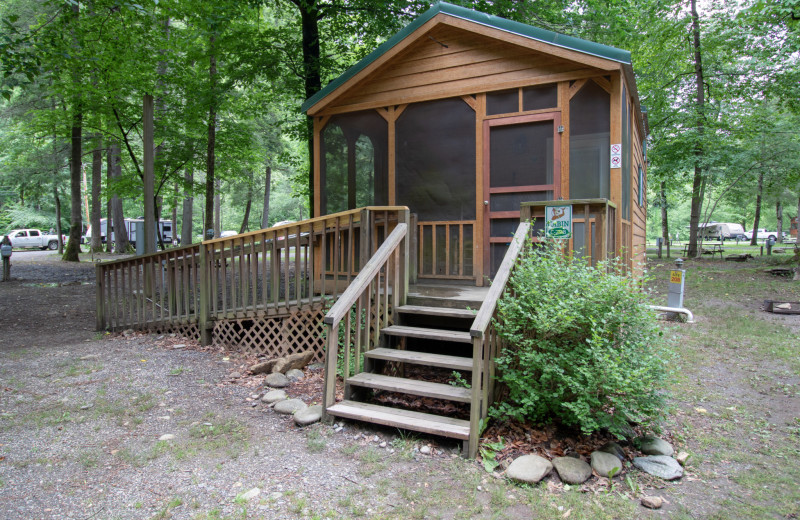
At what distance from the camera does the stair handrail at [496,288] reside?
3.03 m

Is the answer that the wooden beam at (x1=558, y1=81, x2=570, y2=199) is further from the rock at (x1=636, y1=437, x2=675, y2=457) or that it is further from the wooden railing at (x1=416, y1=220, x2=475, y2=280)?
the rock at (x1=636, y1=437, x2=675, y2=457)

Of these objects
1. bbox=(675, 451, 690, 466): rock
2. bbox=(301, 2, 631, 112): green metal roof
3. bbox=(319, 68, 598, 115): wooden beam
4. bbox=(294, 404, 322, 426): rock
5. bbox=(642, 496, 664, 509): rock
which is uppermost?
bbox=(301, 2, 631, 112): green metal roof

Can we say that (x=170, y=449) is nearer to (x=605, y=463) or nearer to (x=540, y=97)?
(x=605, y=463)

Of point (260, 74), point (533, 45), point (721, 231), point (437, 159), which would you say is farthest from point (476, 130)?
point (721, 231)

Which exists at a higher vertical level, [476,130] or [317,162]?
[476,130]

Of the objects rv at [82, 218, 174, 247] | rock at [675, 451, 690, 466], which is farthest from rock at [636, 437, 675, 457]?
rv at [82, 218, 174, 247]

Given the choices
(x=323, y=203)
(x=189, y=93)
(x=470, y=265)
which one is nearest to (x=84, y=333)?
(x=323, y=203)

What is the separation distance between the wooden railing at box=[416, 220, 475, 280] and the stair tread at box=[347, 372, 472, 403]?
2.43m

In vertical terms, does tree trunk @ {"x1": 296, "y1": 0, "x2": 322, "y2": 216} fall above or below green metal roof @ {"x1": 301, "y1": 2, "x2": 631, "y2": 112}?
above

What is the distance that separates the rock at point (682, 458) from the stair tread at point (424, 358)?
4.70 ft

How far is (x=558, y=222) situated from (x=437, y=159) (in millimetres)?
2572

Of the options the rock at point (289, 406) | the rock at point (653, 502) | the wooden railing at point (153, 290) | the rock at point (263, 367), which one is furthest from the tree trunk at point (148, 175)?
the rock at point (653, 502)

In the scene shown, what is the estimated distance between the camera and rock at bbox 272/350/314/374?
470 centimetres

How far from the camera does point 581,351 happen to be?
3074 millimetres
